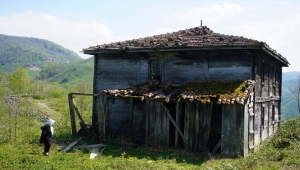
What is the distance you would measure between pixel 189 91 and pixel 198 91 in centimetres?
42

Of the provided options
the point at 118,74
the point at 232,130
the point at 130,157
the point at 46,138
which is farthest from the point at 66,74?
the point at 232,130

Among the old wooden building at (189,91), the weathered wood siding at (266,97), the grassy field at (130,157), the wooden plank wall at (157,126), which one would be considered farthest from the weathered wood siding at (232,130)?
the weathered wood siding at (266,97)

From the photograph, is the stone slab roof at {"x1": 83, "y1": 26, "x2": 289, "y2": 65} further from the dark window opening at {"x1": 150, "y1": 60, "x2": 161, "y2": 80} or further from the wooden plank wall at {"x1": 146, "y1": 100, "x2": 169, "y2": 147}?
the wooden plank wall at {"x1": 146, "y1": 100, "x2": 169, "y2": 147}

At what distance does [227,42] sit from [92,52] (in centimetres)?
756

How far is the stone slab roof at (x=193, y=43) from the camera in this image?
13.6 m

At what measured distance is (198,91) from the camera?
517 inches

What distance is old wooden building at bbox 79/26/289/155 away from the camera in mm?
12520

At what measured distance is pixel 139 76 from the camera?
1642 cm

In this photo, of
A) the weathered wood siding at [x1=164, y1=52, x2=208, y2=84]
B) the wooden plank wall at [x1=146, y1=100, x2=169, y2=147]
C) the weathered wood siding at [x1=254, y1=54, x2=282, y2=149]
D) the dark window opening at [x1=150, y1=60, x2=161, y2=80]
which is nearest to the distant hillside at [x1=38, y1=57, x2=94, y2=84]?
the weathered wood siding at [x1=254, y1=54, x2=282, y2=149]

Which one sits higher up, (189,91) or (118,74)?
(118,74)

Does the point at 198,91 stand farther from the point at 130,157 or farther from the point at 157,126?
the point at 130,157

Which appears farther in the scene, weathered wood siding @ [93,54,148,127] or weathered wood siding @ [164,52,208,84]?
weathered wood siding @ [93,54,148,127]

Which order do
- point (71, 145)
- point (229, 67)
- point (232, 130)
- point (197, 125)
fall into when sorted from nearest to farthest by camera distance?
1. point (232, 130)
2. point (197, 125)
3. point (71, 145)
4. point (229, 67)

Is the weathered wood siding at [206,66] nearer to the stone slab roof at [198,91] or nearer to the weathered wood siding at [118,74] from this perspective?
the stone slab roof at [198,91]
